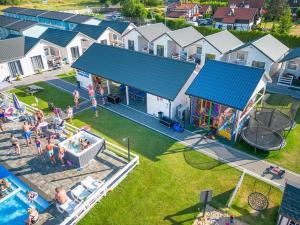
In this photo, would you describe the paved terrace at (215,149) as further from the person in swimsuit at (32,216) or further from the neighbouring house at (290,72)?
the neighbouring house at (290,72)

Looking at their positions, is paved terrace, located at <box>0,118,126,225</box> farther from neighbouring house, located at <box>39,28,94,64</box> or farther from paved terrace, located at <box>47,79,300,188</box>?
neighbouring house, located at <box>39,28,94,64</box>

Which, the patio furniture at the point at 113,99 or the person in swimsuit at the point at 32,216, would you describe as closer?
the person in swimsuit at the point at 32,216

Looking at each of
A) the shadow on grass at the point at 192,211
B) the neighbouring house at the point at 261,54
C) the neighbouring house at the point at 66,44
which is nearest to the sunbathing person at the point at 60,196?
the shadow on grass at the point at 192,211

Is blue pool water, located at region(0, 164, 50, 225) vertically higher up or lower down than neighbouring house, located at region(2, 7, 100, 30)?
lower down

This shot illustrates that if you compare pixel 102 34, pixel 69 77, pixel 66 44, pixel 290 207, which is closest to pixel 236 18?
pixel 102 34

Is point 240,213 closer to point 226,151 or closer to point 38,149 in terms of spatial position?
point 226,151

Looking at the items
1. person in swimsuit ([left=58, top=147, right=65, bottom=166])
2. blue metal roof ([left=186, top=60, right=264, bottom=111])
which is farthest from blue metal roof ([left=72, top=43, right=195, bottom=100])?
person in swimsuit ([left=58, top=147, right=65, bottom=166])

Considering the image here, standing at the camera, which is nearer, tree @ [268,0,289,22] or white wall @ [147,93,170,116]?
white wall @ [147,93,170,116]

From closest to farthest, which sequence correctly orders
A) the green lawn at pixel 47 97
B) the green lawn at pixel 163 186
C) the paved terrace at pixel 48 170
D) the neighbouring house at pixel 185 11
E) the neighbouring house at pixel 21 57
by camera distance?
the green lawn at pixel 163 186 < the paved terrace at pixel 48 170 < the green lawn at pixel 47 97 < the neighbouring house at pixel 21 57 < the neighbouring house at pixel 185 11
